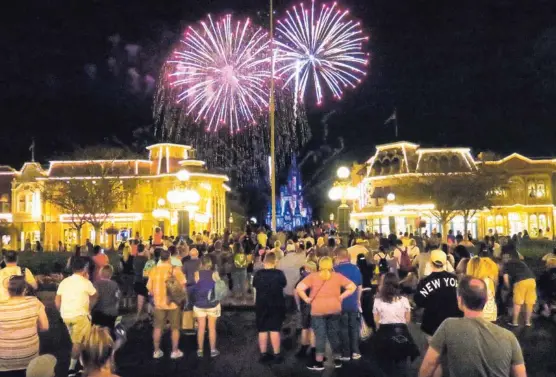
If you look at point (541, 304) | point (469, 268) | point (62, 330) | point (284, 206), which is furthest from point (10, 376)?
point (284, 206)

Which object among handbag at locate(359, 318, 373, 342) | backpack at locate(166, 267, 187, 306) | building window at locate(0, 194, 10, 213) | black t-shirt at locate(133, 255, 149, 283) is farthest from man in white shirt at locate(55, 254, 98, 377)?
building window at locate(0, 194, 10, 213)

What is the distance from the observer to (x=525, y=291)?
1232cm

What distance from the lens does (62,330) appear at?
13.4 metres

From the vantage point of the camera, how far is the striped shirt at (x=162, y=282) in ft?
32.1

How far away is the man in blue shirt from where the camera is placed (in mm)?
9547

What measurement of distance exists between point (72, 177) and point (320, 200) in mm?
48277

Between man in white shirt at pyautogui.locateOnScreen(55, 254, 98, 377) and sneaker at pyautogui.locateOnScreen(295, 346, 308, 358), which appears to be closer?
man in white shirt at pyautogui.locateOnScreen(55, 254, 98, 377)

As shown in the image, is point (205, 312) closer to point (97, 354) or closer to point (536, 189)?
point (97, 354)

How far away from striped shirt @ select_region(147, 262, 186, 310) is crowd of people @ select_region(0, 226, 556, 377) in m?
0.02

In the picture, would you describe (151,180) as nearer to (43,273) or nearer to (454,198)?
(454,198)

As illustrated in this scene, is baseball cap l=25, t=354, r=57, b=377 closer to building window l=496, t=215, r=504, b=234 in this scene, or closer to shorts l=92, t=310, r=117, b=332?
shorts l=92, t=310, r=117, b=332

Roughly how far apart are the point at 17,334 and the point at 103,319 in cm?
335

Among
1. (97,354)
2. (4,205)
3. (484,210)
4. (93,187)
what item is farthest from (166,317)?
(4,205)

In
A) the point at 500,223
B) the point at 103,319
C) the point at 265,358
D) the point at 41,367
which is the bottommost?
the point at 265,358
